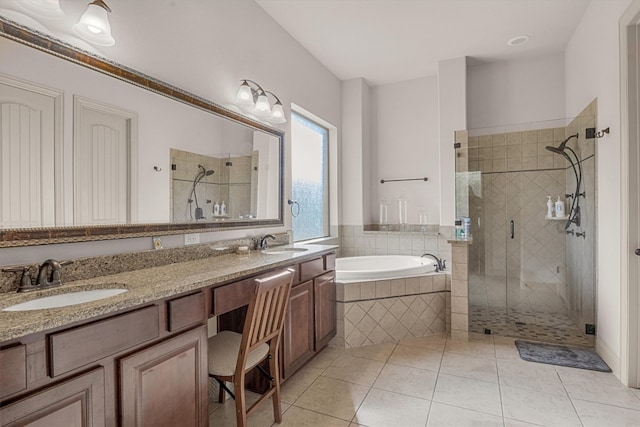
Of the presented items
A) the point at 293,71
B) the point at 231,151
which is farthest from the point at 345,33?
the point at 231,151

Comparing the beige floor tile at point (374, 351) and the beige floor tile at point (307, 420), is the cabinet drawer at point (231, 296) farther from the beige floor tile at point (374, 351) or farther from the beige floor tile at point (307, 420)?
the beige floor tile at point (374, 351)

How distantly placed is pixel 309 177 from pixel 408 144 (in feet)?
4.95

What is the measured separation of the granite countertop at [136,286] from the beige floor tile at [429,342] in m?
1.44

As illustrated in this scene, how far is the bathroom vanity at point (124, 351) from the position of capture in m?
0.93

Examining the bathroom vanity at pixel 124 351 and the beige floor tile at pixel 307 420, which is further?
the beige floor tile at pixel 307 420

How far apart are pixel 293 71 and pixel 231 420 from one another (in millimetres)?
3006

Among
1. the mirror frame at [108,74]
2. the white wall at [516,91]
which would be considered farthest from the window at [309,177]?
the white wall at [516,91]

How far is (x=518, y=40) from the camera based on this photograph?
3.51 meters

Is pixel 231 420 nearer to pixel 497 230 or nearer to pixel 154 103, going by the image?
pixel 154 103

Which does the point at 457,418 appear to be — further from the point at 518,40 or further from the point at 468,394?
the point at 518,40

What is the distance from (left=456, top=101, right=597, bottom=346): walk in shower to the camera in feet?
10.7

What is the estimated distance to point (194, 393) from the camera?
4.86 ft

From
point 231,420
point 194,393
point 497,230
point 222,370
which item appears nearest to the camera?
point 194,393

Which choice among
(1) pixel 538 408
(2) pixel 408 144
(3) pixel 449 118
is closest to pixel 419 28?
(3) pixel 449 118
